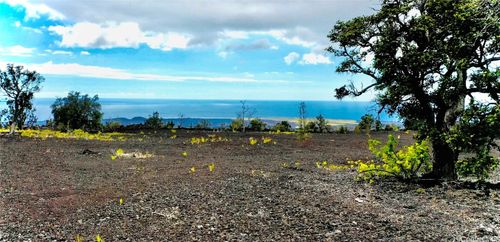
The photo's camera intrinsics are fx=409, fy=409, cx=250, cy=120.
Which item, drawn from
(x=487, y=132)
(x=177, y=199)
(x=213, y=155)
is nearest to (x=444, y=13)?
(x=487, y=132)

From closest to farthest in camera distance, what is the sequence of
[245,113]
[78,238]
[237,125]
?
1. [78,238]
2. [237,125]
3. [245,113]

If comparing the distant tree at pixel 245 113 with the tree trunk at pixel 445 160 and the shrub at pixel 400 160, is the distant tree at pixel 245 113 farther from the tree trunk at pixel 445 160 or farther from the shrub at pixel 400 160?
the tree trunk at pixel 445 160

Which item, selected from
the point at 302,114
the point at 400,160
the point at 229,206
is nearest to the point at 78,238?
the point at 229,206

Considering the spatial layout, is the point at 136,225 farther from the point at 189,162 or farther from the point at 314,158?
the point at 314,158

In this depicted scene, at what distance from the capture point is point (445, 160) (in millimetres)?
11570

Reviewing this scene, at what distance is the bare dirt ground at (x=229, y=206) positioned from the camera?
773cm

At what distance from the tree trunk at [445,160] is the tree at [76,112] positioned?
4393cm

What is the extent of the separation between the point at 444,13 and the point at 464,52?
1157 mm

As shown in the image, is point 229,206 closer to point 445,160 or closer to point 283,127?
point 445,160

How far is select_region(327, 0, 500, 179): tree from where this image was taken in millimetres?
10367

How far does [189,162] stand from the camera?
16703 mm

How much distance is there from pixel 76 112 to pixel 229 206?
1780 inches

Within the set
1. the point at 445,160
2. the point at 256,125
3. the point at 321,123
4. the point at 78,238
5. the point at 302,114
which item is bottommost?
the point at 78,238

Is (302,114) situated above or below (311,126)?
above
